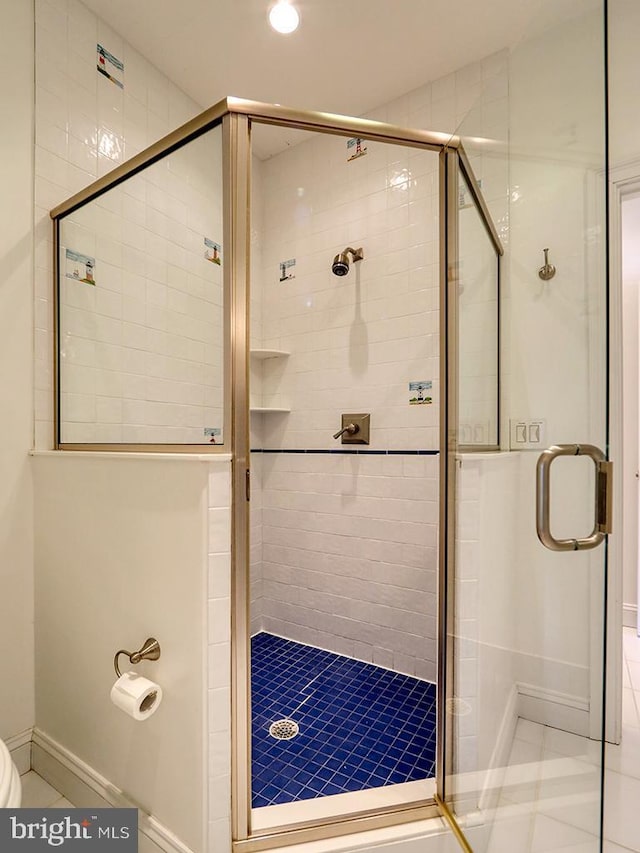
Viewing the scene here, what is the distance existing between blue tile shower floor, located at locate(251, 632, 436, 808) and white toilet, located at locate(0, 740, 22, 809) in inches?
24.0

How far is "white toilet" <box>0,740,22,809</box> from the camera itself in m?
0.84

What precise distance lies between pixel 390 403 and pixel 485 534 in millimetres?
1035

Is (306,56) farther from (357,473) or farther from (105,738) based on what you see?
(105,738)

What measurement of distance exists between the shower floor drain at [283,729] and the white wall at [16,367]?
2.75ft

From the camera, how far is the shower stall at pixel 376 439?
940 mm

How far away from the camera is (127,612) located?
4.00 feet

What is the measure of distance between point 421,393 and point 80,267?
1.46 metres

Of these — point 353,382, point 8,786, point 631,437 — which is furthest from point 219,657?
point 631,437

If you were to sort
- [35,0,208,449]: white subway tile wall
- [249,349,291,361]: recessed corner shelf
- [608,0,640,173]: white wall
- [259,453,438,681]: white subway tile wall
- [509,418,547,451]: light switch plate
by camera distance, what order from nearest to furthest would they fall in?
[509,418,547,451]: light switch plate < [35,0,208,449]: white subway tile wall < [608,0,640,173]: white wall < [259,453,438,681]: white subway tile wall < [249,349,291,361]: recessed corner shelf

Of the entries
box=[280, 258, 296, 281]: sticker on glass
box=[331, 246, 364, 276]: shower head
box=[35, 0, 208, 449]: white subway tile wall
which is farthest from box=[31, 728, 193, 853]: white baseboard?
box=[280, 258, 296, 281]: sticker on glass

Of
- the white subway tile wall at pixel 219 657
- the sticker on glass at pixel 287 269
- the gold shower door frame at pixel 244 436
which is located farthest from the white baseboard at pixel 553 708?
the sticker on glass at pixel 287 269

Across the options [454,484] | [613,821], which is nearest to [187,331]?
[454,484]

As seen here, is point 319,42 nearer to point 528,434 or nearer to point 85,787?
point 528,434

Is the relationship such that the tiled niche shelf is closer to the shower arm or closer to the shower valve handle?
the shower valve handle
